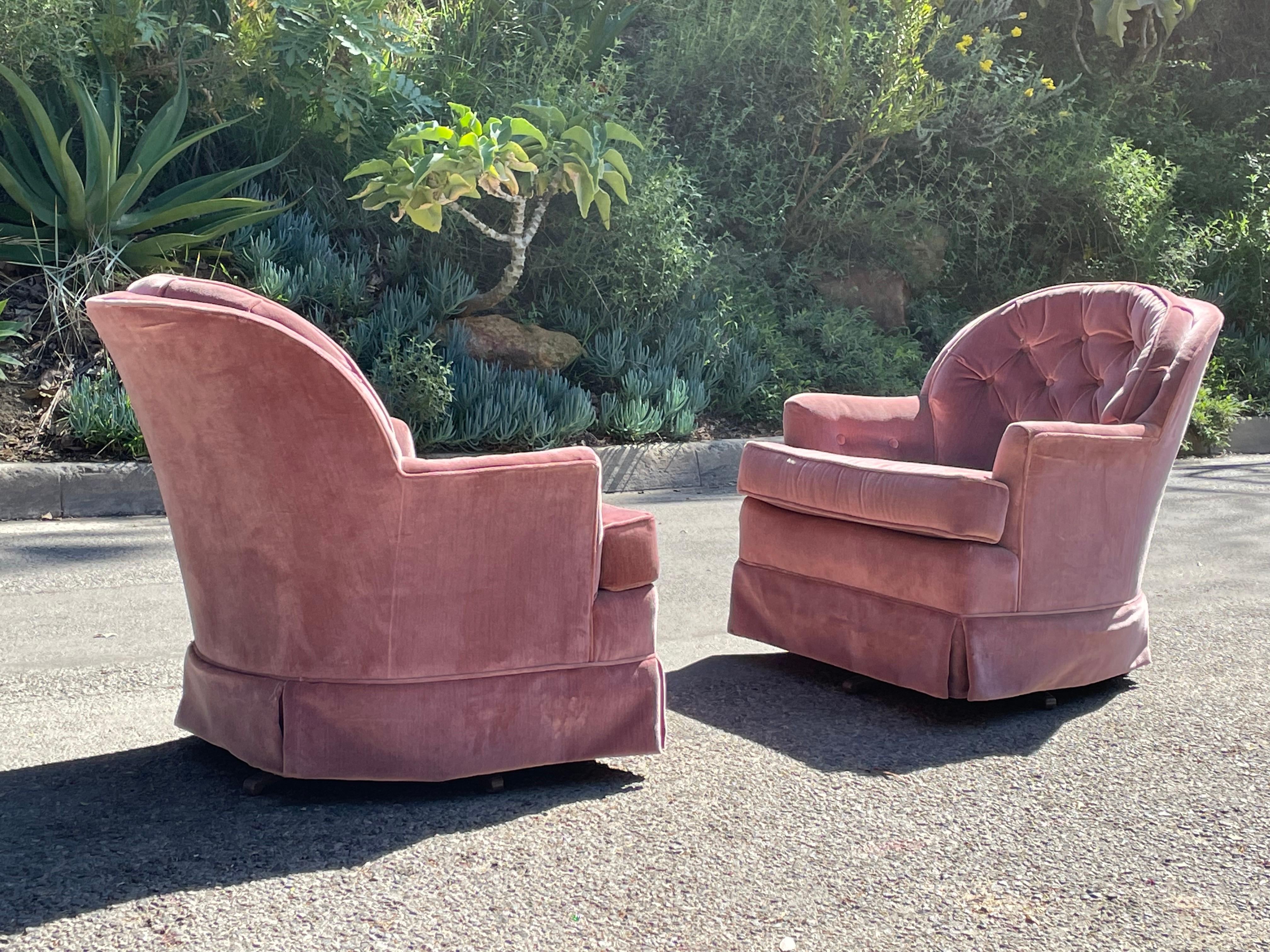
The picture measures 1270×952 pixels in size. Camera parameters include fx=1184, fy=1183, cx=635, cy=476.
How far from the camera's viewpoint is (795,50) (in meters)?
9.24

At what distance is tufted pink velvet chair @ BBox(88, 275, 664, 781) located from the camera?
85.4 inches

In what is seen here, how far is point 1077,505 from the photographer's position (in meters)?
3.05

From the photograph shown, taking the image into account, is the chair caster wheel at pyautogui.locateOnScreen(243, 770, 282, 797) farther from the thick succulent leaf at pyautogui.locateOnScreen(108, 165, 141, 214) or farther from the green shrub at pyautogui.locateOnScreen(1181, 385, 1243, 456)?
the green shrub at pyautogui.locateOnScreen(1181, 385, 1243, 456)

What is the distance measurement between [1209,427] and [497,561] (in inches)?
291

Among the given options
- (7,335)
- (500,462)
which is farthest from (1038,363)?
(7,335)

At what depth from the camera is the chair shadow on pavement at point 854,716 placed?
2711 millimetres

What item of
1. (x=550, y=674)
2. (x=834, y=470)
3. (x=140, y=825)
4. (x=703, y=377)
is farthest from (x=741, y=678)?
(x=703, y=377)

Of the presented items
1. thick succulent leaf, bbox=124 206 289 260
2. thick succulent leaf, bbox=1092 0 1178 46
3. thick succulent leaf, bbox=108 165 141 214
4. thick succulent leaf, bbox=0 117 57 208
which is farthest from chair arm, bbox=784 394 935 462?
thick succulent leaf, bbox=1092 0 1178 46

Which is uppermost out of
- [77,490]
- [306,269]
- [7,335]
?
[306,269]

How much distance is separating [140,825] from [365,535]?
0.67 metres

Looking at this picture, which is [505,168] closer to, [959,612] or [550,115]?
[550,115]

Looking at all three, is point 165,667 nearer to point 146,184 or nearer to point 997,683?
point 997,683

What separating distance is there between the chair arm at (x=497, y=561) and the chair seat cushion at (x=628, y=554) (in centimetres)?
4

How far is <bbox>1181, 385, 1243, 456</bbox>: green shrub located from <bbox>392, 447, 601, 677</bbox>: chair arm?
700cm
